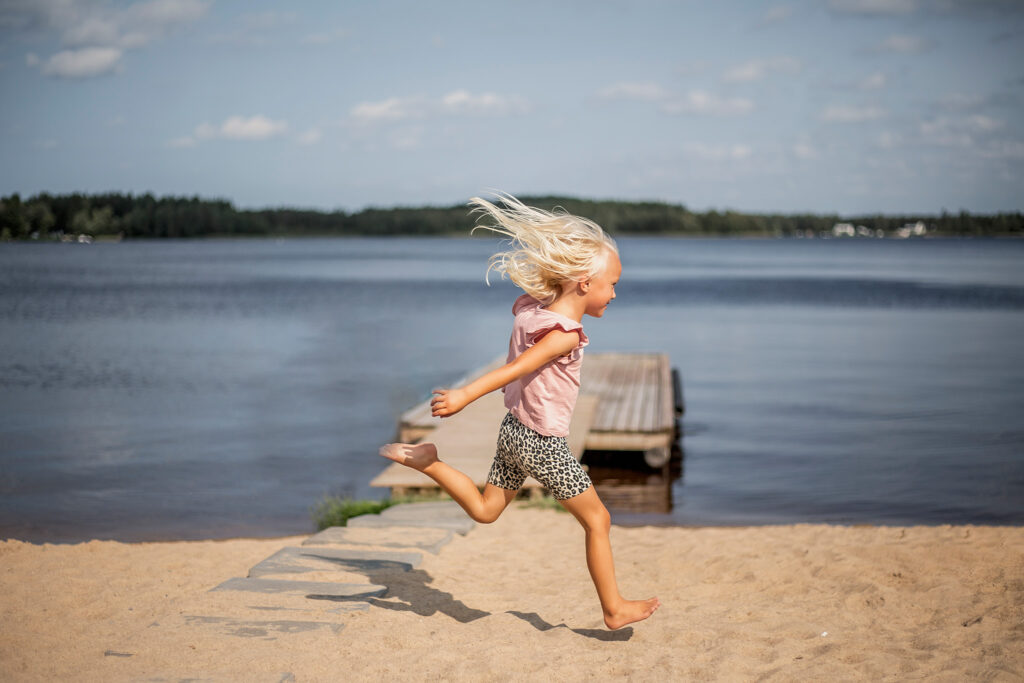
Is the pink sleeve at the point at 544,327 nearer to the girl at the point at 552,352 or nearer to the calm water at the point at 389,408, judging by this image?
the girl at the point at 552,352

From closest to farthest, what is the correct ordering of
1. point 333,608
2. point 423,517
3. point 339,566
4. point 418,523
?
1. point 333,608
2. point 339,566
3. point 418,523
4. point 423,517

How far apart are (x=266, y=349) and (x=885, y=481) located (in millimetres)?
19017

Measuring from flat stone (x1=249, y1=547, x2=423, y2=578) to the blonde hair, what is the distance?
8.13ft

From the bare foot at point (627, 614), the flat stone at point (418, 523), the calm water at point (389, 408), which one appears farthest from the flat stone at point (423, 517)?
the bare foot at point (627, 614)

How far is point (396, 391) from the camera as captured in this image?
719 inches

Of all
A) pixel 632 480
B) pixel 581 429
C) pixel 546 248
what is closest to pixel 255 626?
pixel 546 248

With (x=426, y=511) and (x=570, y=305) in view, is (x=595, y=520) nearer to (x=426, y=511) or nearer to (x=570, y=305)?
(x=570, y=305)

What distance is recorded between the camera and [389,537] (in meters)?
6.33

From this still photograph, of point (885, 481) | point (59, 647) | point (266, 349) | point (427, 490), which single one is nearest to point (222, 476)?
point (427, 490)

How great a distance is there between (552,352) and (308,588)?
232cm

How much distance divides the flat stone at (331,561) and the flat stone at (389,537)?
22 centimetres

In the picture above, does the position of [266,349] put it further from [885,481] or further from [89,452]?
[885,481]

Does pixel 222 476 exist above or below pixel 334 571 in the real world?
below

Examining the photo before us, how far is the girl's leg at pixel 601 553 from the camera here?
3.99 m
